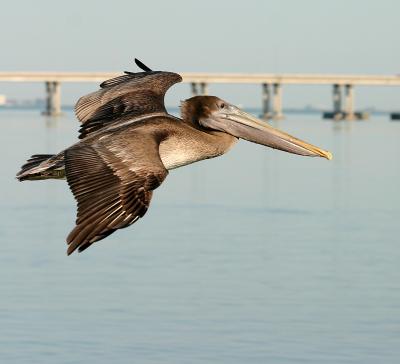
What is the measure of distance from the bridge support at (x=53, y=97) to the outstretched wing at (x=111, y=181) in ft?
458

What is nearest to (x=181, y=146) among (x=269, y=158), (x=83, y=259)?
(x=83, y=259)

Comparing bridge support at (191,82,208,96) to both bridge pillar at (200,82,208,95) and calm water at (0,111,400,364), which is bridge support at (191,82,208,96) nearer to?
bridge pillar at (200,82,208,95)

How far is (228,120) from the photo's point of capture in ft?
38.2

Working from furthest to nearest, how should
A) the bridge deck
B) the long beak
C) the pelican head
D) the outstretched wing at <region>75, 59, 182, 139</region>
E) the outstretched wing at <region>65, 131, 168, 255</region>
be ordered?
the bridge deck, the outstretched wing at <region>75, 59, 182, 139</region>, the pelican head, the long beak, the outstretched wing at <region>65, 131, 168, 255</region>

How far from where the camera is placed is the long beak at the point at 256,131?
448 inches

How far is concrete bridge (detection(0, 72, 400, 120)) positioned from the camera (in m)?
143

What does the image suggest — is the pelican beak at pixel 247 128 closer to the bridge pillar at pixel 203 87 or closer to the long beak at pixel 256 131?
the long beak at pixel 256 131

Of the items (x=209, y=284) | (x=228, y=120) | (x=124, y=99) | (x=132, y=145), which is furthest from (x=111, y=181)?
(x=209, y=284)

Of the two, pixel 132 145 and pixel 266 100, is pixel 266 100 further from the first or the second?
pixel 132 145

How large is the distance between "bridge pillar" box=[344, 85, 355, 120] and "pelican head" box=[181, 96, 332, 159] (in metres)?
148

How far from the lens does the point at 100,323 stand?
14984mm

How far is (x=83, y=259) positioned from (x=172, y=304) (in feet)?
14.0

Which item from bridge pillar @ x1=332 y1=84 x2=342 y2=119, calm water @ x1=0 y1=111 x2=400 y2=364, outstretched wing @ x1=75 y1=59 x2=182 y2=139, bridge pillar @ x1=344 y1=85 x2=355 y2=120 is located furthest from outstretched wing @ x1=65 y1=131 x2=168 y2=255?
bridge pillar @ x1=332 y1=84 x2=342 y2=119

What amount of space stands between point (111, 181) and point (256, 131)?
6.54 ft
